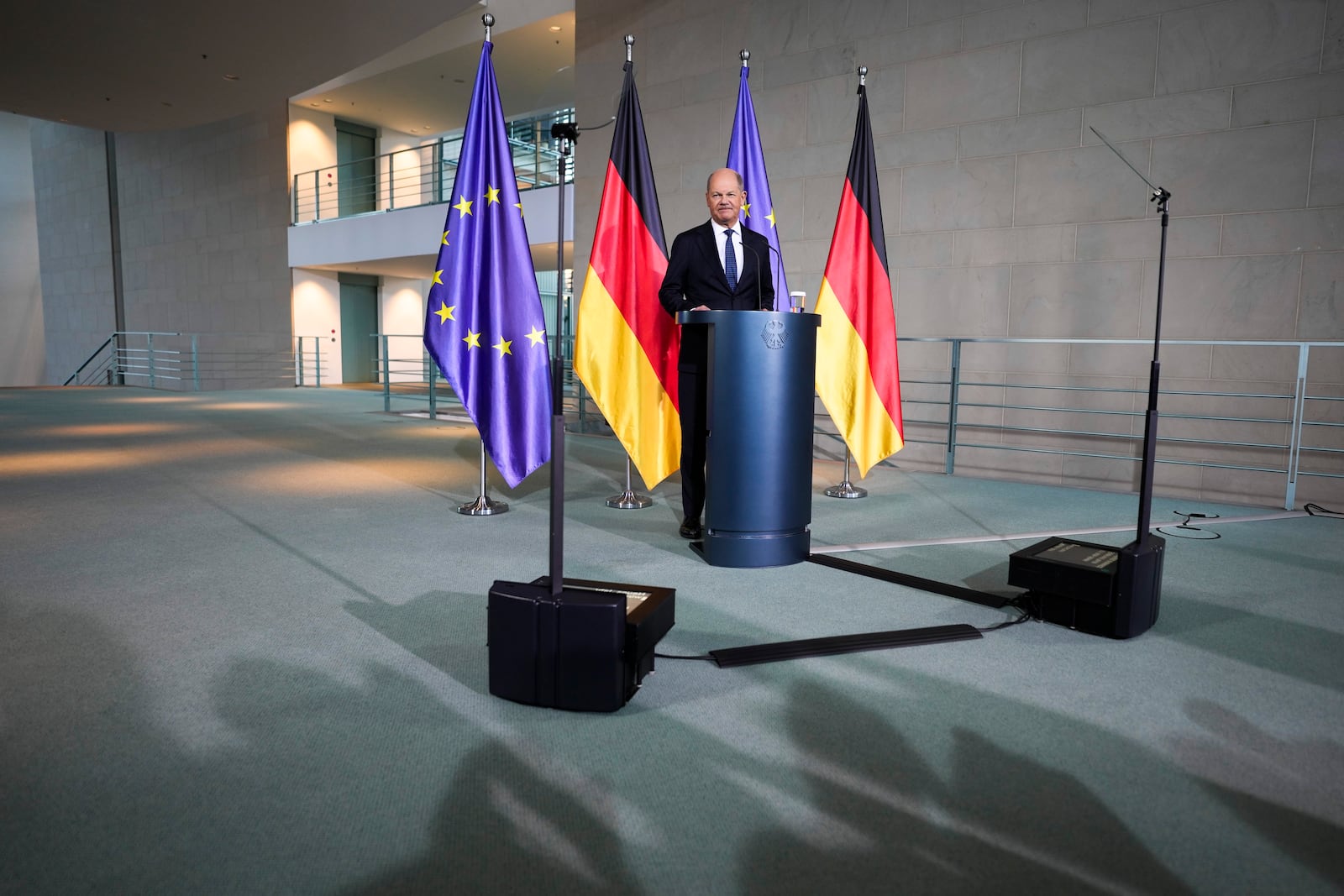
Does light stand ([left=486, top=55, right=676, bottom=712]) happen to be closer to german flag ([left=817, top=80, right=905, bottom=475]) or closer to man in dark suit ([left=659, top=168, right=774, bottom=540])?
man in dark suit ([left=659, top=168, right=774, bottom=540])

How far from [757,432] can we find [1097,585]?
1.10 metres

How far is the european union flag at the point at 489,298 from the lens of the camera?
3.42 meters


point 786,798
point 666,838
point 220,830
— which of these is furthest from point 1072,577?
point 220,830

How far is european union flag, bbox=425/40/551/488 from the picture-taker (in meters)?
3.42

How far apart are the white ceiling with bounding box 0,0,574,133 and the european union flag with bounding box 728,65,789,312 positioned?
1178mm

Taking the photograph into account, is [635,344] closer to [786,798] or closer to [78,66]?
[786,798]

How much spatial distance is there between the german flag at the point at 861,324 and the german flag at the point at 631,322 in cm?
90

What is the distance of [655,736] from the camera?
5.16ft

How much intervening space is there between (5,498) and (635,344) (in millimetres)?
3073

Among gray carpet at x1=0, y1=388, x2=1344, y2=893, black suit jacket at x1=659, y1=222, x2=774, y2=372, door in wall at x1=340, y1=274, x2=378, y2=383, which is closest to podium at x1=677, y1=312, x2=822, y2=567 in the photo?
gray carpet at x1=0, y1=388, x2=1344, y2=893

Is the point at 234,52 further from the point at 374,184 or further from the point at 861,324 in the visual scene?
the point at 374,184

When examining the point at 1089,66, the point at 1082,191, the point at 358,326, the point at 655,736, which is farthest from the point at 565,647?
the point at 358,326

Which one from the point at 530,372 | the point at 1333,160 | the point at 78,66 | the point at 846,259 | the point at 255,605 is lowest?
the point at 255,605

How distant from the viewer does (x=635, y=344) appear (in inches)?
145
